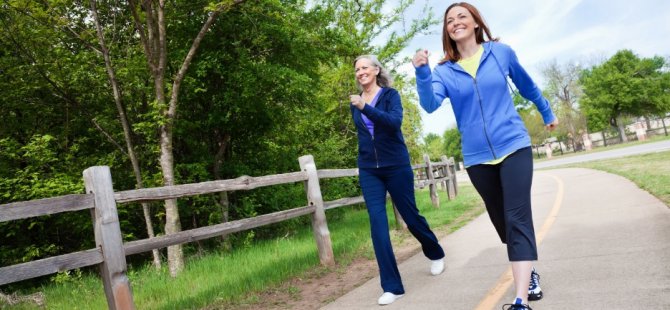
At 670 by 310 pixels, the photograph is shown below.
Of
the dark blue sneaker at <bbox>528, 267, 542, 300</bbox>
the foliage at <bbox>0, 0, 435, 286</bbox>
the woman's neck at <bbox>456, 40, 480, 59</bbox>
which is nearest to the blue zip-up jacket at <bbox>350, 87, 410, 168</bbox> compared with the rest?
the woman's neck at <bbox>456, 40, 480, 59</bbox>

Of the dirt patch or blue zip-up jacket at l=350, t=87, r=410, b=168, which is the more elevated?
blue zip-up jacket at l=350, t=87, r=410, b=168

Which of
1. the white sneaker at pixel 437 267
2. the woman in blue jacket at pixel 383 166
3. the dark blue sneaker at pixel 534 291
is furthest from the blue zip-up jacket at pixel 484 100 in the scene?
the white sneaker at pixel 437 267

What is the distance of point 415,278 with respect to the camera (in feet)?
16.7

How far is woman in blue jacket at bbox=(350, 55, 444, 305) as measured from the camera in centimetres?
438

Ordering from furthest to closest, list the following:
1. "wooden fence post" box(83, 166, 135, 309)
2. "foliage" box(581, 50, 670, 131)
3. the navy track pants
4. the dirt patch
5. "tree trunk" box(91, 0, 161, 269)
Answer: "foliage" box(581, 50, 670, 131), "tree trunk" box(91, 0, 161, 269), the dirt patch, the navy track pants, "wooden fence post" box(83, 166, 135, 309)

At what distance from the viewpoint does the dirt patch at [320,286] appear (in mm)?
4926

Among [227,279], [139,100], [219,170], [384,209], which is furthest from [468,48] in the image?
[219,170]

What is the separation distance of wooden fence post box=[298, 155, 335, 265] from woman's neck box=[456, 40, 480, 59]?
3509 millimetres

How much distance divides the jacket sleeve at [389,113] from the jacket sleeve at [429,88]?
1.91ft

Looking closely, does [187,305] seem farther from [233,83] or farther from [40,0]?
[40,0]

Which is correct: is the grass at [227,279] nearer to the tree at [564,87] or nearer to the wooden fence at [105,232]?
the wooden fence at [105,232]

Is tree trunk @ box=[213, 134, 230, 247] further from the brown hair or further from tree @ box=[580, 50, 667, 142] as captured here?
tree @ box=[580, 50, 667, 142]

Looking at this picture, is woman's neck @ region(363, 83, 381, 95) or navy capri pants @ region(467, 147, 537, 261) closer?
navy capri pants @ region(467, 147, 537, 261)

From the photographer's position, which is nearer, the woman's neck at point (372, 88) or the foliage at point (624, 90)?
the woman's neck at point (372, 88)
